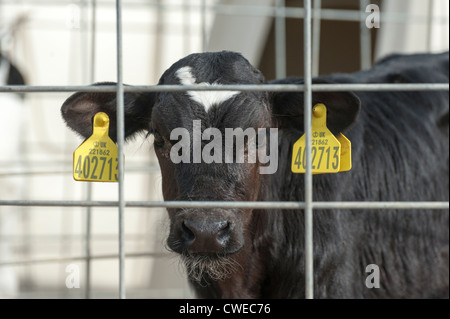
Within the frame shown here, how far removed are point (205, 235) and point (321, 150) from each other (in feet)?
1.71

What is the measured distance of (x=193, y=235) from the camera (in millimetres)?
2496

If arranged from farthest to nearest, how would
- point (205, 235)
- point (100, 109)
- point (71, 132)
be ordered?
point (71, 132) → point (100, 109) → point (205, 235)

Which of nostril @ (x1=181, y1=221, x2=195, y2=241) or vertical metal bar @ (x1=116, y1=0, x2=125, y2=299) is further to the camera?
nostril @ (x1=181, y1=221, x2=195, y2=241)

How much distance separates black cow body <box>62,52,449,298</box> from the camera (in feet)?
8.78

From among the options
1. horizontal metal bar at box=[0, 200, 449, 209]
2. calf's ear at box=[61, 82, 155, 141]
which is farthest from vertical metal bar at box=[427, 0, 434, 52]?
horizontal metal bar at box=[0, 200, 449, 209]

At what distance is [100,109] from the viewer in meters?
3.04

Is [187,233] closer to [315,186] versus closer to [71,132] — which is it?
[315,186]

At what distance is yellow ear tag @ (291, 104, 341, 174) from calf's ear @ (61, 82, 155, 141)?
0.86 m

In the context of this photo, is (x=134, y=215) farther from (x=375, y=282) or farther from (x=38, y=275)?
(x=375, y=282)

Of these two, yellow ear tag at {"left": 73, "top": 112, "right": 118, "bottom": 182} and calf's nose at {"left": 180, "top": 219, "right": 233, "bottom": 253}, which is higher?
yellow ear tag at {"left": 73, "top": 112, "right": 118, "bottom": 182}

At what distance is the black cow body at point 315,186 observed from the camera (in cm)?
268

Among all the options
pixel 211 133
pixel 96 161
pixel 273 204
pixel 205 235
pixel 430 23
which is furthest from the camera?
pixel 430 23

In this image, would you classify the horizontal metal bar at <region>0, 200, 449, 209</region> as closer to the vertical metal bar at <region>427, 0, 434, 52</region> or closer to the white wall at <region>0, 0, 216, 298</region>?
the vertical metal bar at <region>427, 0, 434, 52</region>

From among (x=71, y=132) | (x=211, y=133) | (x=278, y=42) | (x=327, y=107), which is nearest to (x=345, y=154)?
(x=327, y=107)
